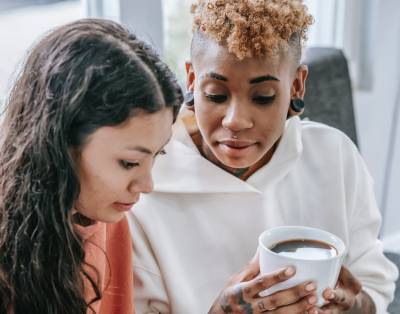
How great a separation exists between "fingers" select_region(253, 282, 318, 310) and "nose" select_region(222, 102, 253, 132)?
0.25 metres

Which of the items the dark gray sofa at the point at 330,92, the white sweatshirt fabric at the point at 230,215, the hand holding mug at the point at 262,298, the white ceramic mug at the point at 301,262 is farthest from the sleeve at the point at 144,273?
the dark gray sofa at the point at 330,92

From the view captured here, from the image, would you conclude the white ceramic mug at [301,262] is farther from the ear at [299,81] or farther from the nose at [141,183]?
the ear at [299,81]

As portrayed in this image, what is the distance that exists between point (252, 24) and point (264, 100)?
120 mm

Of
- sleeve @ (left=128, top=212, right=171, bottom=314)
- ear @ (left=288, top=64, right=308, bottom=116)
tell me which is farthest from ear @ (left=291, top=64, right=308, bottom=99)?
sleeve @ (left=128, top=212, right=171, bottom=314)

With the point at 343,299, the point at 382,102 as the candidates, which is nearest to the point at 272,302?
the point at 343,299

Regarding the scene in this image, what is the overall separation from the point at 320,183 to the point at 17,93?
619 millimetres

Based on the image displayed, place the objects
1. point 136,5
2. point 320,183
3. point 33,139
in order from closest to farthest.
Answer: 1. point 33,139
2. point 320,183
3. point 136,5

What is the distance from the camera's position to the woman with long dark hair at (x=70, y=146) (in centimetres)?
82

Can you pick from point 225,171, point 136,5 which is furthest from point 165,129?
point 136,5

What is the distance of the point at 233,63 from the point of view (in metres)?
0.99

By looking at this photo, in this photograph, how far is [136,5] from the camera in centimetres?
143

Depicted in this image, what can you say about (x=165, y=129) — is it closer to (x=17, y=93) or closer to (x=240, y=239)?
(x=17, y=93)

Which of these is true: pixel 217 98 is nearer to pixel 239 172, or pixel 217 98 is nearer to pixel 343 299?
pixel 239 172

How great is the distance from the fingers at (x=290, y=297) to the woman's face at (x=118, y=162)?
0.77 feet
